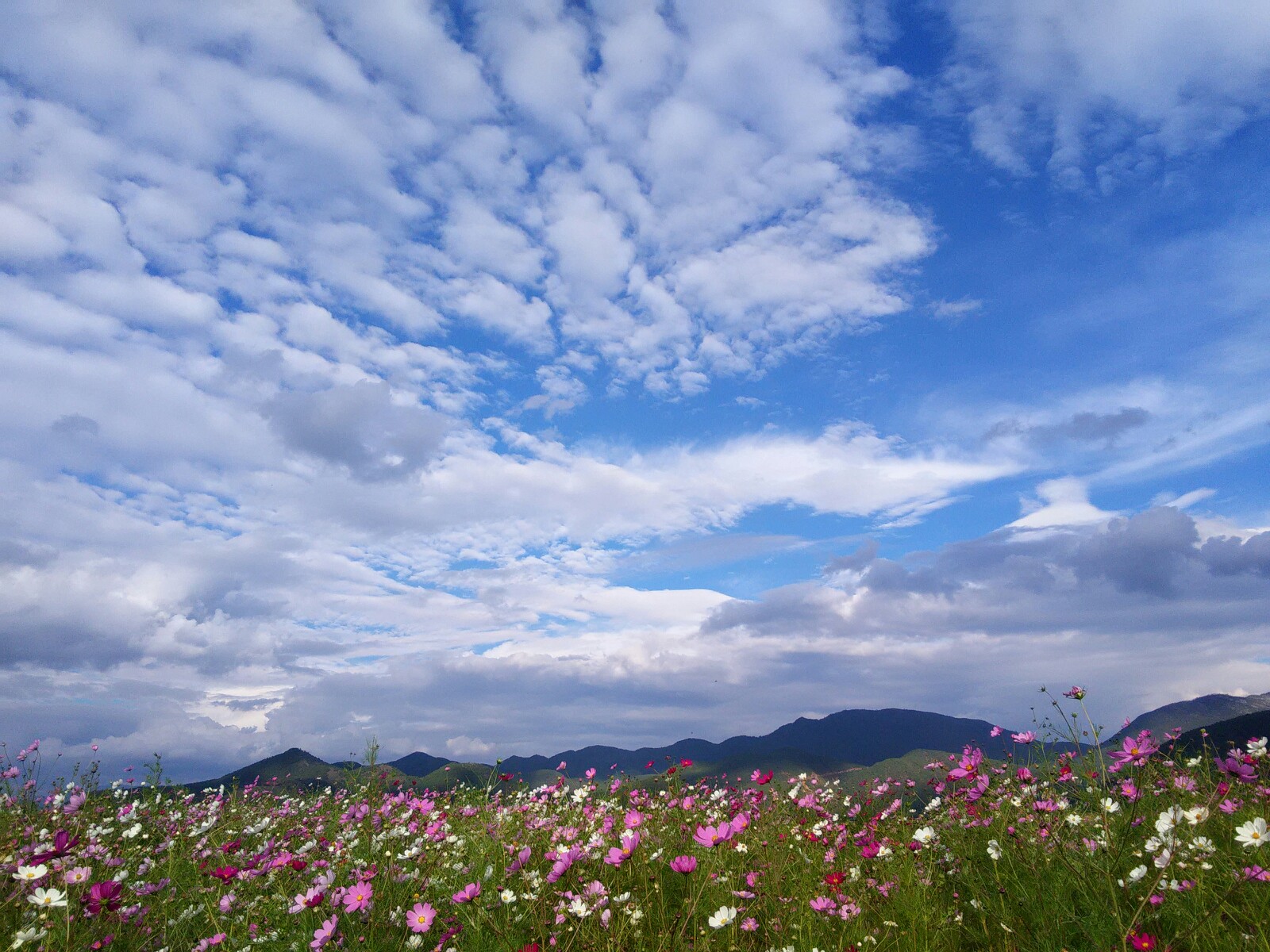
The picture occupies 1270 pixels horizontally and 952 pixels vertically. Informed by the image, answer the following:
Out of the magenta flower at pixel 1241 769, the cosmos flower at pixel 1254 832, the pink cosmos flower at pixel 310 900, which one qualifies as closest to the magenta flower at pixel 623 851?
the pink cosmos flower at pixel 310 900

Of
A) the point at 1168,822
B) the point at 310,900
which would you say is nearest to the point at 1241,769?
the point at 1168,822

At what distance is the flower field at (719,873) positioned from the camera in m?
3.66

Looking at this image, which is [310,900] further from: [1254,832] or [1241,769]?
[1241,769]

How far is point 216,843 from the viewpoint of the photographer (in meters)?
6.98

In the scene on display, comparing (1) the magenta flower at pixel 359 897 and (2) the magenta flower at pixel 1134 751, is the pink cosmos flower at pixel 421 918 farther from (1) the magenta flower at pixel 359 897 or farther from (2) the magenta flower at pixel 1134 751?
(2) the magenta flower at pixel 1134 751

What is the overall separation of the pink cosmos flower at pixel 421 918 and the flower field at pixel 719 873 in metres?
0.01

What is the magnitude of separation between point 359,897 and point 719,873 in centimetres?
246

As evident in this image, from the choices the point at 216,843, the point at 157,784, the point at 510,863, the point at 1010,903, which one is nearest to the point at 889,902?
the point at 1010,903

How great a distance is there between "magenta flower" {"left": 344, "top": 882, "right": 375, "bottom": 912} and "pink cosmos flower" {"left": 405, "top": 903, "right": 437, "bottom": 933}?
0.34 m

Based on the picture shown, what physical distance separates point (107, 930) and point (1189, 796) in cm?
779

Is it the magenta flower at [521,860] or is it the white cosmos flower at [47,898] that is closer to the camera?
the white cosmos flower at [47,898]

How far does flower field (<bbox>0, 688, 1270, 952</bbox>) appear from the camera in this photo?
366 cm

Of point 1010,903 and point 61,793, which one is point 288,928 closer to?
point 1010,903

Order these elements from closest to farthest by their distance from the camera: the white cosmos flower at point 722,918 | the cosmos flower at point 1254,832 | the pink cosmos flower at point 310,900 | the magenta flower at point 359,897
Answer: the white cosmos flower at point 722,918, the cosmos flower at point 1254,832, the pink cosmos flower at point 310,900, the magenta flower at point 359,897
